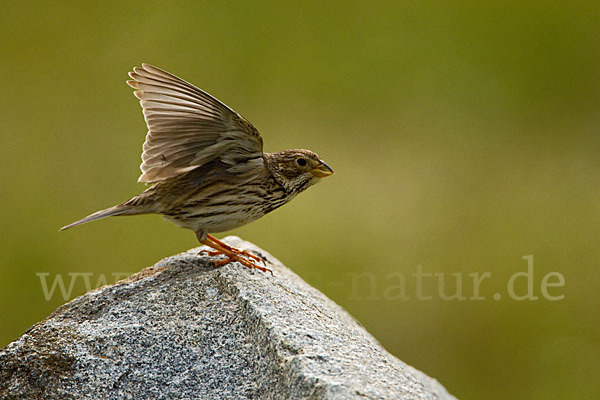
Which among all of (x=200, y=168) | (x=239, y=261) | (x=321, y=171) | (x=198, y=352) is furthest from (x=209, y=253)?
(x=198, y=352)

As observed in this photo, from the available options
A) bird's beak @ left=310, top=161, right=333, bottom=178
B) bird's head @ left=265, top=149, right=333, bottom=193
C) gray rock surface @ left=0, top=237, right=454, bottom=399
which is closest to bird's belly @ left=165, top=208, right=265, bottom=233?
bird's head @ left=265, top=149, right=333, bottom=193

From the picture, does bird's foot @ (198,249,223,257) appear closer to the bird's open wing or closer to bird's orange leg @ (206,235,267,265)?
bird's orange leg @ (206,235,267,265)

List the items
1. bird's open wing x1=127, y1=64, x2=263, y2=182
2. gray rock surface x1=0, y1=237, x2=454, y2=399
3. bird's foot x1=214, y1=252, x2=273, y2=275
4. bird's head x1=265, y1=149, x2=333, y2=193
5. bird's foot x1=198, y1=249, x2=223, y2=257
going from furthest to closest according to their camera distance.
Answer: bird's head x1=265, y1=149, x2=333, y2=193, bird's foot x1=198, y1=249, x2=223, y2=257, bird's open wing x1=127, y1=64, x2=263, y2=182, bird's foot x1=214, y1=252, x2=273, y2=275, gray rock surface x1=0, y1=237, x2=454, y2=399

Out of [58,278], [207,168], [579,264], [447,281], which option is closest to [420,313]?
[447,281]

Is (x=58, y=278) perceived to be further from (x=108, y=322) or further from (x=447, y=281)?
(x=108, y=322)

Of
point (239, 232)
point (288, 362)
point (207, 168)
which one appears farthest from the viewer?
point (239, 232)
